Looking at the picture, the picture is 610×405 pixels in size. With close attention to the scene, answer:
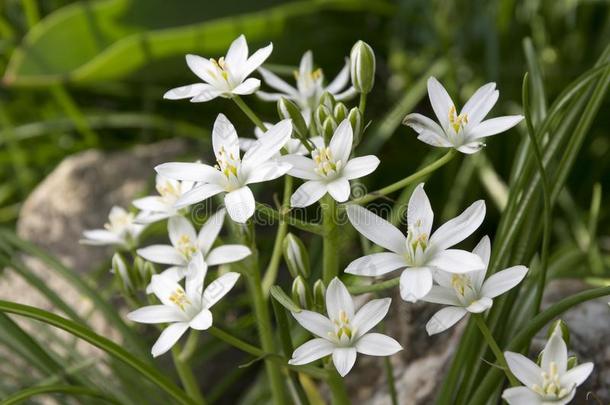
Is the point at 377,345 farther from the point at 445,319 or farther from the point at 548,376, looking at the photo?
the point at 548,376

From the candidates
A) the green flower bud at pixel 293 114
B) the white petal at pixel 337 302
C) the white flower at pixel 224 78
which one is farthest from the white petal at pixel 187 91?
the white petal at pixel 337 302

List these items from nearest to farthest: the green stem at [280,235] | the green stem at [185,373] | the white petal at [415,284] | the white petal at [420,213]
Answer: the white petal at [415,284]
the white petal at [420,213]
the green stem at [280,235]
the green stem at [185,373]

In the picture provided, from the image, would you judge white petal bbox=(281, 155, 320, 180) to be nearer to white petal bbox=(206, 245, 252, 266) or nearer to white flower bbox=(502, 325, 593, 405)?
white petal bbox=(206, 245, 252, 266)

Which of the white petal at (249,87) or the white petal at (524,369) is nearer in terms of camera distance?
the white petal at (524,369)

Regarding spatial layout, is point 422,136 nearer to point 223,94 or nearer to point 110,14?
point 223,94

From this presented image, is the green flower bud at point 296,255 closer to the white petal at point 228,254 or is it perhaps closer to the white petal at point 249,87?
the white petal at point 228,254

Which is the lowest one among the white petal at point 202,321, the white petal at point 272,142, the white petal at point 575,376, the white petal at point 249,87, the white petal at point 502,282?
the white petal at point 575,376

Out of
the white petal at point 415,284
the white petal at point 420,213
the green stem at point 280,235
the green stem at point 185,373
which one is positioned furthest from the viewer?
the green stem at point 185,373

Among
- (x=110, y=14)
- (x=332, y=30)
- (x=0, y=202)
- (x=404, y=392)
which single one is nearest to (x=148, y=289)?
(x=404, y=392)
